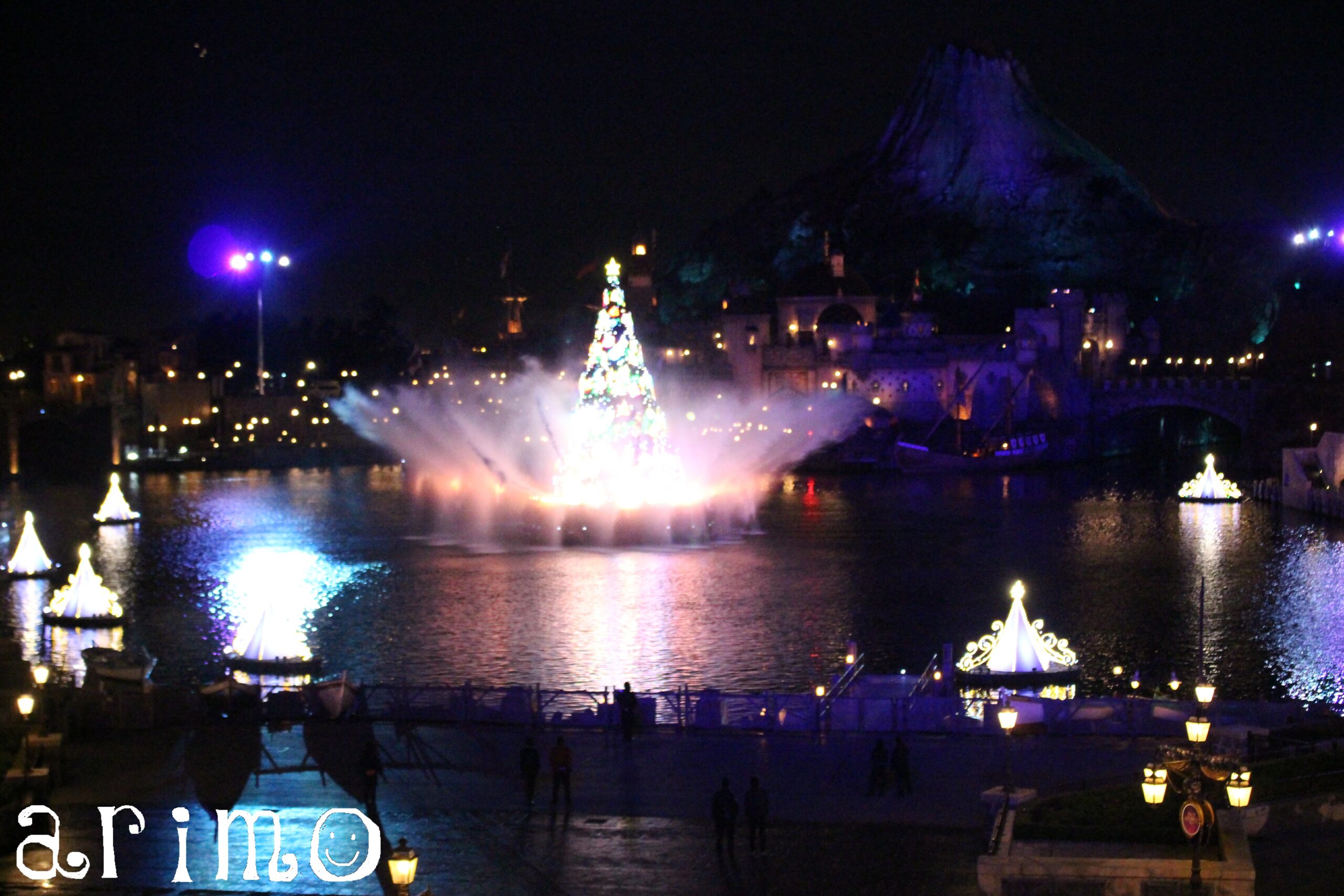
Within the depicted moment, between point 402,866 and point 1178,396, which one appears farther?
point 1178,396

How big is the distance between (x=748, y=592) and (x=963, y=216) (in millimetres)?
125346

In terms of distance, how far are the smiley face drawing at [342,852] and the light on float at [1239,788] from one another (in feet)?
29.7

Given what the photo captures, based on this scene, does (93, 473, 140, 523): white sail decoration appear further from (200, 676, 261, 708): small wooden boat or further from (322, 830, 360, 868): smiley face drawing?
A: (322, 830, 360, 868): smiley face drawing

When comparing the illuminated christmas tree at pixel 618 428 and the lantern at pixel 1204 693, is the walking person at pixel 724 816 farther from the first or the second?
the illuminated christmas tree at pixel 618 428

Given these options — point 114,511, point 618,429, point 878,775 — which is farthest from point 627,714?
point 114,511

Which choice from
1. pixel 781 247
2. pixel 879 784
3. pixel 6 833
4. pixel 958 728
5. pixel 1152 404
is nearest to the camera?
pixel 6 833

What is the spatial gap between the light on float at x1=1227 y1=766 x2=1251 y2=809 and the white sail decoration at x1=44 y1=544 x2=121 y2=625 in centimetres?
3315

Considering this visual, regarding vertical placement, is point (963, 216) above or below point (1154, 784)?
above

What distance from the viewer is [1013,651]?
3041cm

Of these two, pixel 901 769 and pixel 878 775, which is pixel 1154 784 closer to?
pixel 901 769

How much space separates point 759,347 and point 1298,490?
59177 millimetres

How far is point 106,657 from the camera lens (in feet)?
103

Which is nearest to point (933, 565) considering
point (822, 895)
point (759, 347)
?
point (822, 895)

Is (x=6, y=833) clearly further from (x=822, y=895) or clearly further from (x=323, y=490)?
(x=323, y=490)
